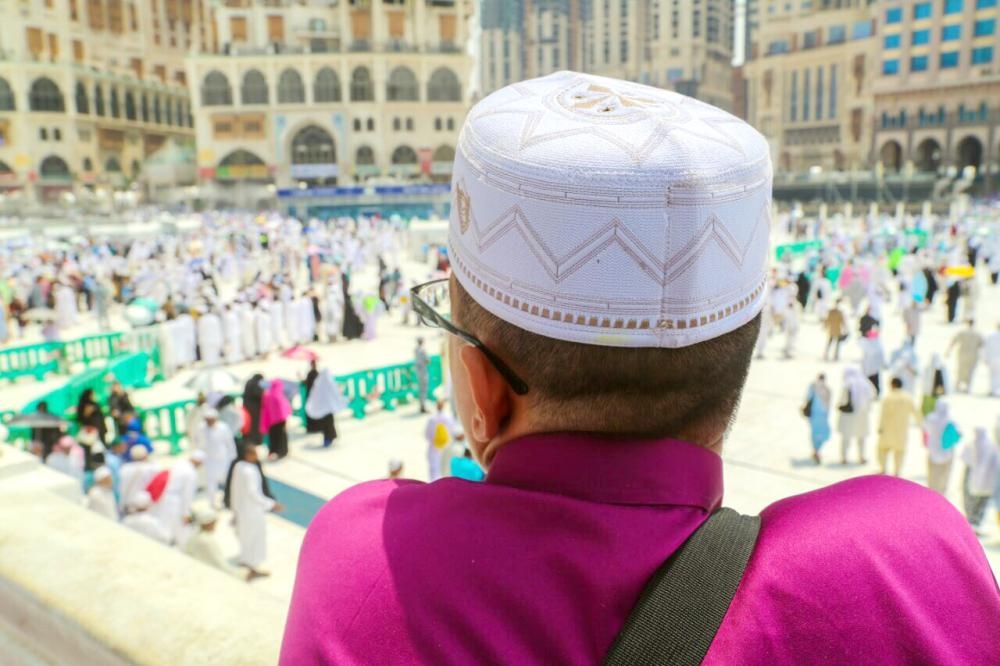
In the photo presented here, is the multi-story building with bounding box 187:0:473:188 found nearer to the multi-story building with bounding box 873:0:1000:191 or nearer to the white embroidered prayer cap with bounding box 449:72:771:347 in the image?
the multi-story building with bounding box 873:0:1000:191

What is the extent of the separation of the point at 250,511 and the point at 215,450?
1.71 meters

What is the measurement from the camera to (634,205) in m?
0.79

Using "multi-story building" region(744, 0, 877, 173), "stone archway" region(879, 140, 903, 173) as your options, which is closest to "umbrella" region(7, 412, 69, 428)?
"multi-story building" region(744, 0, 877, 173)

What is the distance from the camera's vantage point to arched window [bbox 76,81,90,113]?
49562 millimetres

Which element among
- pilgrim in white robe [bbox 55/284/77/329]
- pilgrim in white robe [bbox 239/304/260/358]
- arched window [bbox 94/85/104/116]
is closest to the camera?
pilgrim in white robe [bbox 239/304/260/358]

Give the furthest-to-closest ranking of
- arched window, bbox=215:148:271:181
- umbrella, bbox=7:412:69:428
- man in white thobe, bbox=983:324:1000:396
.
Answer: arched window, bbox=215:148:271:181
man in white thobe, bbox=983:324:1000:396
umbrella, bbox=7:412:69:428

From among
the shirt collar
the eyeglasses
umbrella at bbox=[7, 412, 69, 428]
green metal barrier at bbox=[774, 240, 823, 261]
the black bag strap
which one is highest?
the eyeglasses

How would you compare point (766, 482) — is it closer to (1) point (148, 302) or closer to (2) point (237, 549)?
(2) point (237, 549)

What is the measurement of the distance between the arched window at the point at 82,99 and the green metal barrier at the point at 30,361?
43206 mm

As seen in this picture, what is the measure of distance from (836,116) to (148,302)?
182 ft

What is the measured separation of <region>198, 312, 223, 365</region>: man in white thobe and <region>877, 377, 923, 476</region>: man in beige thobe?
9.81 meters

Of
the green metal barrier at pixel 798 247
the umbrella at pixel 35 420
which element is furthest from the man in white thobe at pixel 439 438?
the green metal barrier at pixel 798 247

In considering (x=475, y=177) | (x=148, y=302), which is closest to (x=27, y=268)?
(x=148, y=302)

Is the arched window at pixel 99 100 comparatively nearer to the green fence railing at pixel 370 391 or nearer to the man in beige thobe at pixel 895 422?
the green fence railing at pixel 370 391
